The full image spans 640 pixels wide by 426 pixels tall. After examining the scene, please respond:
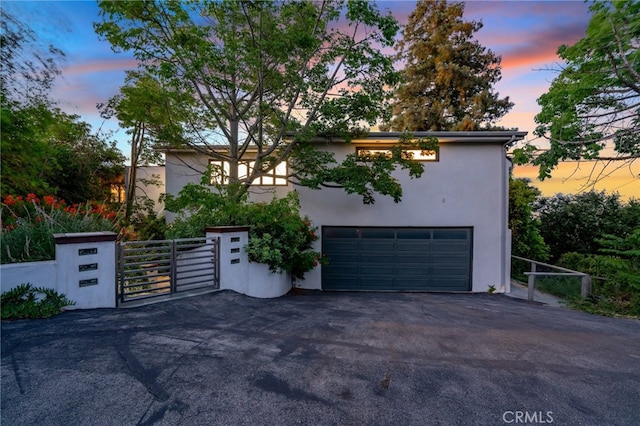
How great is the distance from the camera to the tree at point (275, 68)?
7824 mm

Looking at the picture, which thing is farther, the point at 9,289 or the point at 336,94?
the point at 336,94

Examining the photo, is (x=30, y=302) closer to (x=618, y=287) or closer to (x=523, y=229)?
(x=618, y=287)

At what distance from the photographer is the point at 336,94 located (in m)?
8.91

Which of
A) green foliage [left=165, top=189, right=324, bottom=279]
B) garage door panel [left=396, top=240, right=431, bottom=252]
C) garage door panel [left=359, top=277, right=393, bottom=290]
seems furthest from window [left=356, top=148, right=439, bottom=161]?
garage door panel [left=359, top=277, right=393, bottom=290]

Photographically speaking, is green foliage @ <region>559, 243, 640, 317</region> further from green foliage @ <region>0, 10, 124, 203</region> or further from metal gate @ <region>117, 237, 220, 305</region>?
green foliage @ <region>0, 10, 124, 203</region>

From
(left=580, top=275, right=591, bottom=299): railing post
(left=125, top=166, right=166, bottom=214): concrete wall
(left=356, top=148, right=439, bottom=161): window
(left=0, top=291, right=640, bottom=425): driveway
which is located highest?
(left=356, top=148, right=439, bottom=161): window

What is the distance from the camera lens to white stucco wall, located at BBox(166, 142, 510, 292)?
32.5ft

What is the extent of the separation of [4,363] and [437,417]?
4.19 m

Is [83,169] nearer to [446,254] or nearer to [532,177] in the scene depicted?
[446,254]

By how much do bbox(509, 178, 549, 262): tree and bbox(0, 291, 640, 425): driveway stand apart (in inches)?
336

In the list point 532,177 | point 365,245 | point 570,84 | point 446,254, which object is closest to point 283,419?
point 365,245

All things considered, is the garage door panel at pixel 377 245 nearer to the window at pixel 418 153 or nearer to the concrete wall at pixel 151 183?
the window at pixel 418 153

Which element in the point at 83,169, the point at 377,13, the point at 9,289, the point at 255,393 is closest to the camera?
the point at 255,393

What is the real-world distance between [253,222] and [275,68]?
4.45 m
